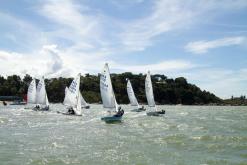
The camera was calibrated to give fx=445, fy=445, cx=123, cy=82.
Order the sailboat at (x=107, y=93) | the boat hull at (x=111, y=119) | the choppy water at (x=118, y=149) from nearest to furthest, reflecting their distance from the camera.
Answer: the choppy water at (x=118, y=149)
the boat hull at (x=111, y=119)
the sailboat at (x=107, y=93)

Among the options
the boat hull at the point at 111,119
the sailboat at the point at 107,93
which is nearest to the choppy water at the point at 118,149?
the boat hull at the point at 111,119

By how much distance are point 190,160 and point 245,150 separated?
7.00m

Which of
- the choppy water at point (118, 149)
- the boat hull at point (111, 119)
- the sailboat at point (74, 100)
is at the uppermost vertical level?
the sailboat at point (74, 100)

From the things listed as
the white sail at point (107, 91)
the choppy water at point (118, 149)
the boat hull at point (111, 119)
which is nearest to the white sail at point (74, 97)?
the white sail at point (107, 91)

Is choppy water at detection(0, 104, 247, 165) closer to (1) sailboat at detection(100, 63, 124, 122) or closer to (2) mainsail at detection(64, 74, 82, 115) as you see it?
(1) sailboat at detection(100, 63, 124, 122)

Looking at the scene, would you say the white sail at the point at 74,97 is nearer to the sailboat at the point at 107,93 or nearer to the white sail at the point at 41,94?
the sailboat at the point at 107,93

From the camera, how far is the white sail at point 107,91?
60159 millimetres

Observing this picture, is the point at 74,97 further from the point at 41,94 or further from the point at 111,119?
the point at 41,94

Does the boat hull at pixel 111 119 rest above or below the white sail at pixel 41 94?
below

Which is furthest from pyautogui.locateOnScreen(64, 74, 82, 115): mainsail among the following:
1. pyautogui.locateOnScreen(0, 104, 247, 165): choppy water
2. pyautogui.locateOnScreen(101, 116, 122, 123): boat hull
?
pyautogui.locateOnScreen(0, 104, 247, 165): choppy water

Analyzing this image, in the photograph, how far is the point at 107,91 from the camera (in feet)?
200

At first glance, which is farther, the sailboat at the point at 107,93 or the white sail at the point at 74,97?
the white sail at the point at 74,97

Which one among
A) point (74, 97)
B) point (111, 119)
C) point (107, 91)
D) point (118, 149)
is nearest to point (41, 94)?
point (74, 97)

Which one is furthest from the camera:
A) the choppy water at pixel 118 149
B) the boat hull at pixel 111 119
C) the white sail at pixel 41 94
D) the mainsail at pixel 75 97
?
the white sail at pixel 41 94
